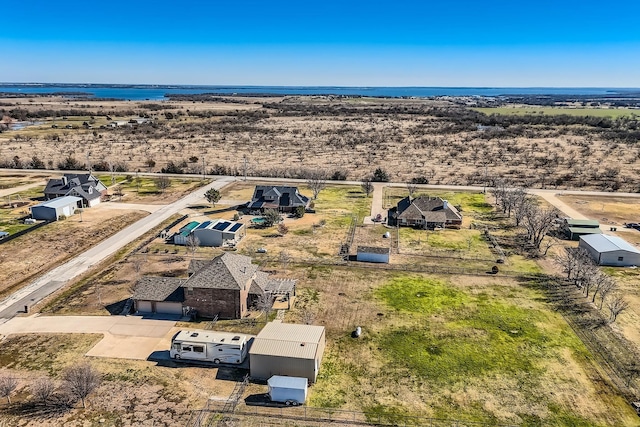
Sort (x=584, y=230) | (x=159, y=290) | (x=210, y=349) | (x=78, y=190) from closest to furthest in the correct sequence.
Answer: (x=210, y=349) < (x=159, y=290) < (x=584, y=230) < (x=78, y=190)

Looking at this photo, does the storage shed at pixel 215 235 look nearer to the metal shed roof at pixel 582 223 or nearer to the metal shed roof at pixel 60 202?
the metal shed roof at pixel 60 202

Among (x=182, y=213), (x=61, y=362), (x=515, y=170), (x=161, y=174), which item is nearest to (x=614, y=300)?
(x=61, y=362)

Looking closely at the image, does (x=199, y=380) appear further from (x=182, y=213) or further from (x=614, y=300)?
(x=182, y=213)

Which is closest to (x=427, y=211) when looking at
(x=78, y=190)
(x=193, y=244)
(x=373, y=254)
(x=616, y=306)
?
(x=373, y=254)

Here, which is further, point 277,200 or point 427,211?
point 277,200

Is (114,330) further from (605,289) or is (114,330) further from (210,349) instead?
(605,289)

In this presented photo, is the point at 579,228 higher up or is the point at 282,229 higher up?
the point at 579,228
